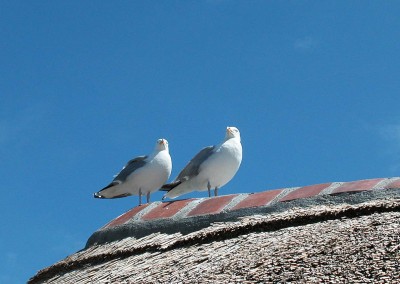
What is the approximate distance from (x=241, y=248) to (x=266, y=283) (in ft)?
1.85

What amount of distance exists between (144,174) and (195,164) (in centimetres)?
46

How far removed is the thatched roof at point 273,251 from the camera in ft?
10.4

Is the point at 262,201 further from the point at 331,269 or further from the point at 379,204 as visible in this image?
the point at 331,269

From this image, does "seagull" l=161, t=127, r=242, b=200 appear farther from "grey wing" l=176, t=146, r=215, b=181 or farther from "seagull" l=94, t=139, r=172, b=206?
"seagull" l=94, t=139, r=172, b=206

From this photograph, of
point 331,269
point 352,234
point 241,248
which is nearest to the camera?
point 331,269

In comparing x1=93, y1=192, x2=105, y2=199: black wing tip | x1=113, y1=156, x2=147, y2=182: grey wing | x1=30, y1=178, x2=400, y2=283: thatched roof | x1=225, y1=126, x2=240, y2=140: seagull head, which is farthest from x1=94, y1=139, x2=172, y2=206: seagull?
x1=30, y1=178, x2=400, y2=283: thatched roof

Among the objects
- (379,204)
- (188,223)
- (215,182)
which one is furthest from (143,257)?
(215,182)

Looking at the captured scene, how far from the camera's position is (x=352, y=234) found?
3.48 metres

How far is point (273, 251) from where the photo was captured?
353 centimetres

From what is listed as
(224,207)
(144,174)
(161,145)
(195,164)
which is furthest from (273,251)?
(161,145)

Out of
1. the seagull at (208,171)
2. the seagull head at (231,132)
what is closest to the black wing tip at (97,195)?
the seagull at (208,171)

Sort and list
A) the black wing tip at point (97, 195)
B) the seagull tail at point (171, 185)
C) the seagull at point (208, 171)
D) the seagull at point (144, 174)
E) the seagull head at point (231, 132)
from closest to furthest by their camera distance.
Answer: the seagull at point (208, 171), the seagull tail at point (171, 185), the seagull at point (144, 174), the seagull head at point (231, 132), the black wing tip at point (97, 195)

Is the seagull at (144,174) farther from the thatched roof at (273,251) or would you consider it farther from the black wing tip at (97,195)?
the thatched roof at (273,251)

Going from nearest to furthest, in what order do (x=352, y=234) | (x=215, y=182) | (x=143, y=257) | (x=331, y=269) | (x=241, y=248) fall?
(x=331, y=269) < (x=352, y=234) < (x=241, y=248) < (x=143, y=257) < (x=215, y=182)
